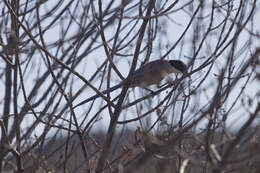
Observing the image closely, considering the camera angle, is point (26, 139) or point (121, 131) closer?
point (26, 139)

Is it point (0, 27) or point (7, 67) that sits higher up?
point (0, 27)

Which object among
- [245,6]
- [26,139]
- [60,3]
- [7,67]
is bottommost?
[26,139]

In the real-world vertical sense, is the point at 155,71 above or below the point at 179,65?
below

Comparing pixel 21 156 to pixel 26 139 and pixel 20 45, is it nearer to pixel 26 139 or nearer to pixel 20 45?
pixel 26 139

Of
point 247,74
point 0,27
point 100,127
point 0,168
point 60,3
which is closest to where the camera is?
point 247,74

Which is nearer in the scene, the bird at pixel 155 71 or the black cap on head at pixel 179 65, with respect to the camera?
the black cap on head at pixel 179 65

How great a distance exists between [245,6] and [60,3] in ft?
6.79

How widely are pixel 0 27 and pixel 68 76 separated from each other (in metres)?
0.92

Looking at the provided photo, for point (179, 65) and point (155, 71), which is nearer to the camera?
point (179, 65)

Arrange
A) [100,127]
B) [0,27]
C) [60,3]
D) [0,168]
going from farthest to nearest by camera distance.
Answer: [60,3] → [0,27] → [100,127] → [0,168]

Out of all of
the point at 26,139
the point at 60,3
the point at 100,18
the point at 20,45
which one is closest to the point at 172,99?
the point at 100,18

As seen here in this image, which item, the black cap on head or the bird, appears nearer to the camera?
the black cap on head

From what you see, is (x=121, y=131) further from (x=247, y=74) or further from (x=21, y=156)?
(x=247, y=74)

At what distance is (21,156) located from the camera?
3.47 m
